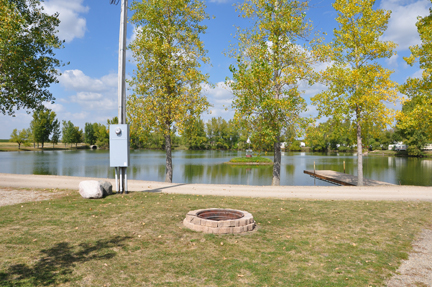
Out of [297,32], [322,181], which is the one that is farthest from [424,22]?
[322,181]

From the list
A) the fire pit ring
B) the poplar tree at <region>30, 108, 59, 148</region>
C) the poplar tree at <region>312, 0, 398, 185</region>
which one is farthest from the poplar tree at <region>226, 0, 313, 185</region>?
the poplar tree at <region>30, 108, 59, 148</region>

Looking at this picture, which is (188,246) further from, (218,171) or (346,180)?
(218,171)

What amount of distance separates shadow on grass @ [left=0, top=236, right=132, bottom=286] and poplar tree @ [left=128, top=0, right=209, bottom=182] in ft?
38.1

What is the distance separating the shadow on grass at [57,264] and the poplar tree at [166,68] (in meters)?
11.6

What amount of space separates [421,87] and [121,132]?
17.8m

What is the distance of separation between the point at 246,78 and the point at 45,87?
1206 centimetres

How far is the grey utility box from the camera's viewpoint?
11.8m

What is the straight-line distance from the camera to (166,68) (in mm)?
18141

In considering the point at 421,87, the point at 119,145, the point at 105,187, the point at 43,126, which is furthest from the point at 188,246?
the point at 43,126

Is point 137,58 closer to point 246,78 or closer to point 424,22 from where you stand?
point 246,78

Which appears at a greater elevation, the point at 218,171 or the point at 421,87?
the point at 421,87

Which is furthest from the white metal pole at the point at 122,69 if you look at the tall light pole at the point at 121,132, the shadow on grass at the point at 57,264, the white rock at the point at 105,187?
the shadow on grass at the point at 57,264

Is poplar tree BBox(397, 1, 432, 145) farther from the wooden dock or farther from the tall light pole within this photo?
the tall light pole

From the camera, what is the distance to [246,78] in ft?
53.0
